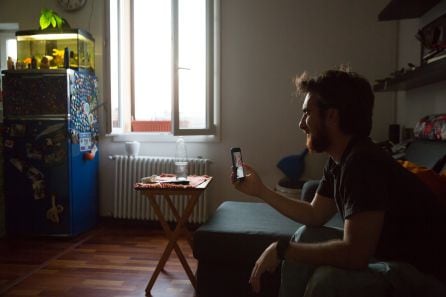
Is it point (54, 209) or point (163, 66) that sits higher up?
point (163, 66)

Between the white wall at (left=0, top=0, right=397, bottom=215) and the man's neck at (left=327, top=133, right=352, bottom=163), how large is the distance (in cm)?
205

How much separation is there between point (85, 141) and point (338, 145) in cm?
256

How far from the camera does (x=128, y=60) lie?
376 centimetres

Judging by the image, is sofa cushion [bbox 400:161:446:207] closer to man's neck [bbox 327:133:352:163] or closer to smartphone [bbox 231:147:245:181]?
man's neck [bbox 327:133:352:163]

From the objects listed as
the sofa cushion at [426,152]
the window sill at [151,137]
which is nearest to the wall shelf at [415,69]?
the sofa cushion at [426,152]

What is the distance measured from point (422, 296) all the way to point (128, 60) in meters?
3.39

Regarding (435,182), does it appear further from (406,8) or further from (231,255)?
(406,8)

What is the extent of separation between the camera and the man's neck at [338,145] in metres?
1.16

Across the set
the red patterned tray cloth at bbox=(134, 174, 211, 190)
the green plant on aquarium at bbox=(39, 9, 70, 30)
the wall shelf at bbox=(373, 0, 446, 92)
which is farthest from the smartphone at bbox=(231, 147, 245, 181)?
the green plant on aquarium at bbox=(39, 9, 70, 30)

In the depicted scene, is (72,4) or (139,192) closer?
(139,192)

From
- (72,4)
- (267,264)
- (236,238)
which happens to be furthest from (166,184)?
(72,4)

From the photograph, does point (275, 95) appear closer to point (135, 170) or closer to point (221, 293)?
point (135, 170)

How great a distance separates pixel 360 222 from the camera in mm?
989

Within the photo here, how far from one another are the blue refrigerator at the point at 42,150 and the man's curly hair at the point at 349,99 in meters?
2.38
